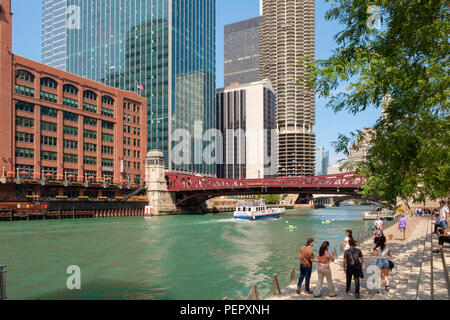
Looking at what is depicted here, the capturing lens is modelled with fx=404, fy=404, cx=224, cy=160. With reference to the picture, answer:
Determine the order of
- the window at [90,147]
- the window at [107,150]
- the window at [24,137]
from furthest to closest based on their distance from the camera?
the window at [107,150] → the window at [90,147] → the window at [24,137]

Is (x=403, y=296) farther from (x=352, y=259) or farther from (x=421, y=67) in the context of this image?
(x=421, y=67)

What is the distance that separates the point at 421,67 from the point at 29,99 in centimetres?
9512

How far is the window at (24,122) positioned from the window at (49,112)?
4031 mm

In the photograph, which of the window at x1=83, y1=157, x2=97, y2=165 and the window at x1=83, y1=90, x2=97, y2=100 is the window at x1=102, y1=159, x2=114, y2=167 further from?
the window at x1=83, y1=90, x2=97, y2=100

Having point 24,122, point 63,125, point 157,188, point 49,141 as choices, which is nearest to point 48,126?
point 49,141

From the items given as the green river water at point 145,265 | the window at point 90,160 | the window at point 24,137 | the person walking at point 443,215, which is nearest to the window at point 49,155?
the window at point 24,137

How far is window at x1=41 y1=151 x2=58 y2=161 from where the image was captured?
9612 cm

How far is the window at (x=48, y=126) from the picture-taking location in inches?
3820

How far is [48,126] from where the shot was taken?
98.5 metres

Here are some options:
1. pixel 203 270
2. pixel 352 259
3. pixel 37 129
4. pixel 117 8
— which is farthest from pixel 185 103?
pixel 352 259

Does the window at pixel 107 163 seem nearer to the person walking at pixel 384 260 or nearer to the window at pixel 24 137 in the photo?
the window at pixel 24 137

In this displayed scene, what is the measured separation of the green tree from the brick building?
284 feet

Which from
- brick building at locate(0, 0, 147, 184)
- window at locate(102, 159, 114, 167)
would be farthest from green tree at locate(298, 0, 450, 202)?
window at locate(102, 159, 114, 167)

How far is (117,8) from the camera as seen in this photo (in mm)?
176125
